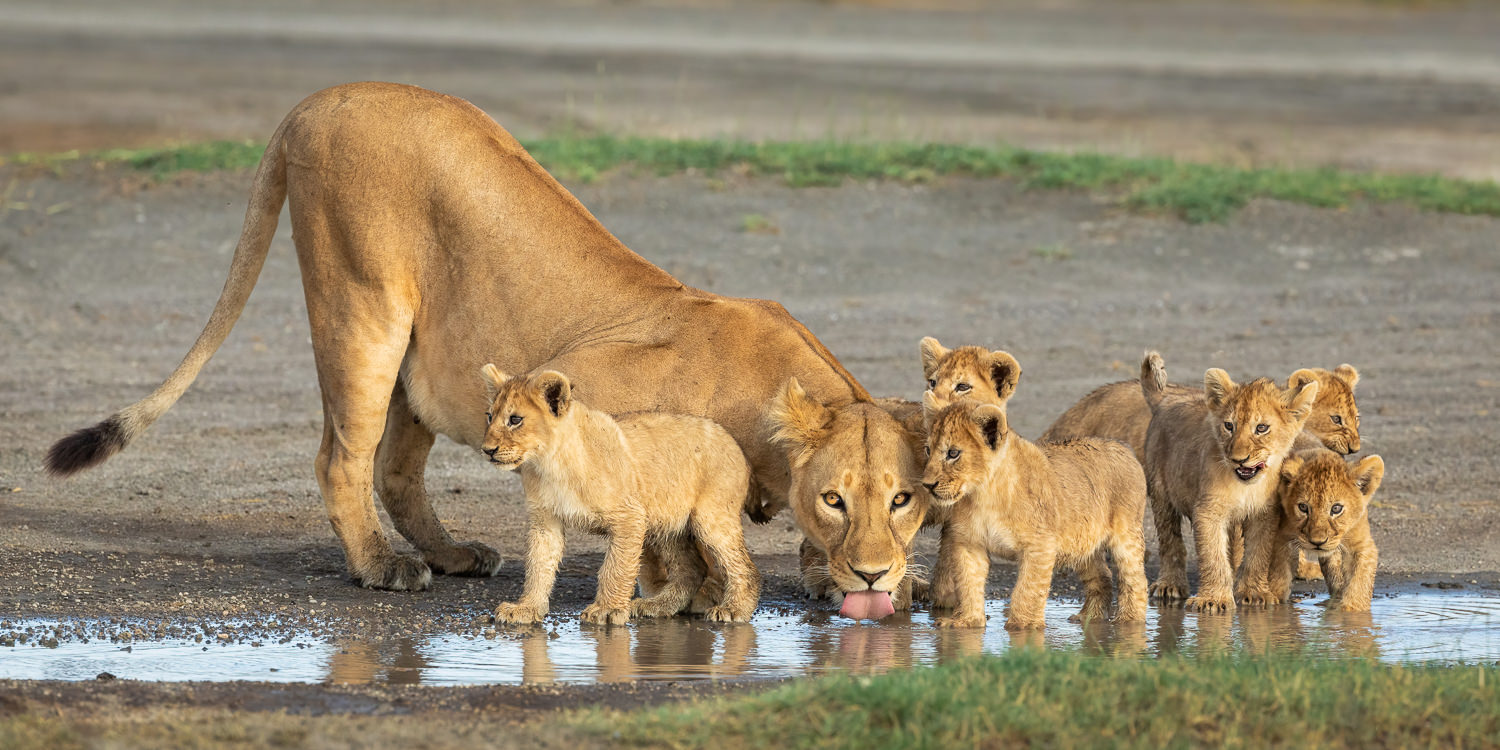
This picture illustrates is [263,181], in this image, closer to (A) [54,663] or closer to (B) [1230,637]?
(A) [54,663]

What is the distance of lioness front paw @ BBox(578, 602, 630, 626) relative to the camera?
6.99 meters

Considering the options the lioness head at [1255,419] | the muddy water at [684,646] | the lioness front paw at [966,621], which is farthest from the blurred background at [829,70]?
the lioness front paw at [966,621]

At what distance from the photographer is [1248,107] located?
25.2 m

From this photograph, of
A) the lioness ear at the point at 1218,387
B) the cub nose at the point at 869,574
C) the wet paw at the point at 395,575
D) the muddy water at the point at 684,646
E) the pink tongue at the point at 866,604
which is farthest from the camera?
the wet paw at the point at 395,575

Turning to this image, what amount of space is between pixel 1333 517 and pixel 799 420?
7.12 feet

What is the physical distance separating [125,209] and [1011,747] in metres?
12.6

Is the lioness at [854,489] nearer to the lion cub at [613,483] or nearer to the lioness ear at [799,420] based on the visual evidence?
the lioness ear at [799,420]

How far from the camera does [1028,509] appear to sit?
693cm

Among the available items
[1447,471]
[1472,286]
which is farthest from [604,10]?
[1447,471]

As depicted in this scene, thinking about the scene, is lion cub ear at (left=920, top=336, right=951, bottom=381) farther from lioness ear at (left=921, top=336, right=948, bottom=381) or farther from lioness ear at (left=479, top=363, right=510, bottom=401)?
lioness ear at (left=479, top=363, right=510, bottom=401)

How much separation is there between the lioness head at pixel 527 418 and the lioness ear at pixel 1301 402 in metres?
2.74

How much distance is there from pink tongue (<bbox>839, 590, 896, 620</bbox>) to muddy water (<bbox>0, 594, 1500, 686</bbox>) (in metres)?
0.08

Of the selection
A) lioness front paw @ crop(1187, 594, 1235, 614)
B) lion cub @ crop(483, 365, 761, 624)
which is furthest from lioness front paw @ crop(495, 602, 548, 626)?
lioness front paw @ crop(1187, 594, 1235, 614)

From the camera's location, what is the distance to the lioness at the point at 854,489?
6555 millimetres
